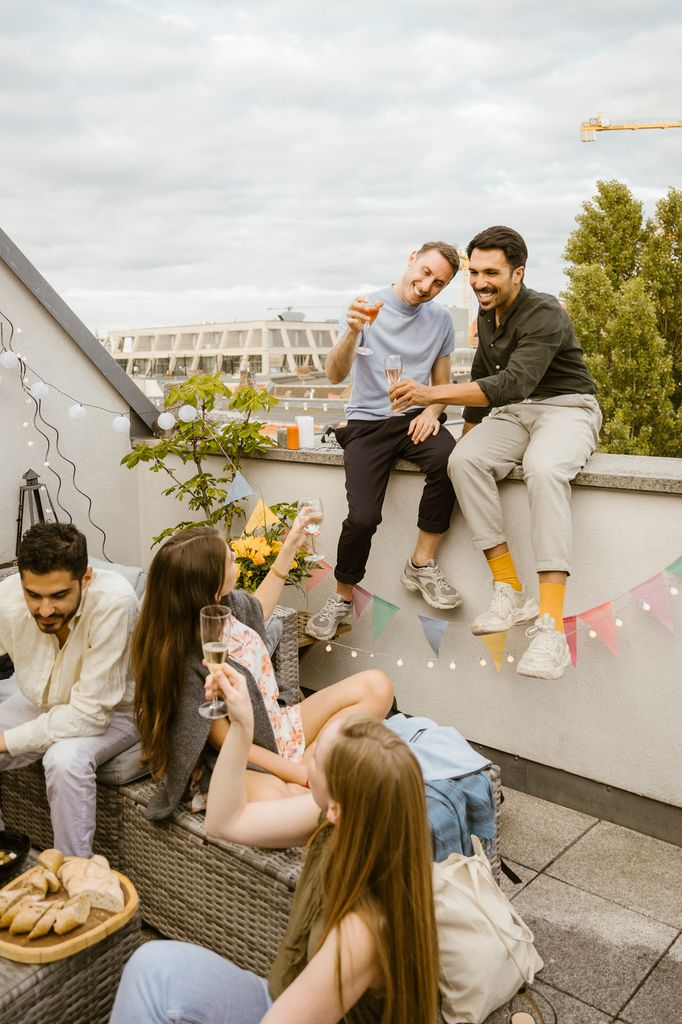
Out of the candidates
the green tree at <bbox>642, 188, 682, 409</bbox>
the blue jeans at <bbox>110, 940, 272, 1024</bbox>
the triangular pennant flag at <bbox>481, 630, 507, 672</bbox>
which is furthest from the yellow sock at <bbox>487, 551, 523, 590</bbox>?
the green tree at <bbox>642, 188, 682, 409</bbox>

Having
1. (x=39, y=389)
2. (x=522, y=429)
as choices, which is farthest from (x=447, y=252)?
(x=39, y=389)

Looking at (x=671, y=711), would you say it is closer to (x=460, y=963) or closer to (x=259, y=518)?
(x=460, y=963)

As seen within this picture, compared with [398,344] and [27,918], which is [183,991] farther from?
[398,344]

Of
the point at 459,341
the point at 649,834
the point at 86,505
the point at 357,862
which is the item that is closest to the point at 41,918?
the point at 357,862

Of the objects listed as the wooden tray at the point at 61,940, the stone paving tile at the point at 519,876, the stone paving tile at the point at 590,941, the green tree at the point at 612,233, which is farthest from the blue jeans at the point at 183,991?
the green tree at the point at 612,233

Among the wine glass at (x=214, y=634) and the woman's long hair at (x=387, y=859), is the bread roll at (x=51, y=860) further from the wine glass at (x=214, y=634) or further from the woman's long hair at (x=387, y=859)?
the woman's long hair at (x=387, y=859)

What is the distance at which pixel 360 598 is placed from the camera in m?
3.37

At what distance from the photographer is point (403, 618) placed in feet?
11.0

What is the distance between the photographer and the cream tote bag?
1.72 metres

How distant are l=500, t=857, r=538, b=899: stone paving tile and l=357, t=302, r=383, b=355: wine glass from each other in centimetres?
190

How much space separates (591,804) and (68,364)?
3.18 m

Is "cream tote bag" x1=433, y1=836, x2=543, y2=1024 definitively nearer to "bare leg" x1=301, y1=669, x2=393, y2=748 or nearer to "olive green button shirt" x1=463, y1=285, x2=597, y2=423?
"bare leg" x1=301, y1=669, x2=393, y2=748

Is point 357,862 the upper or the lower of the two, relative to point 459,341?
lower

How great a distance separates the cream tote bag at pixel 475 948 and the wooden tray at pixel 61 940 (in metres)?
0.69
